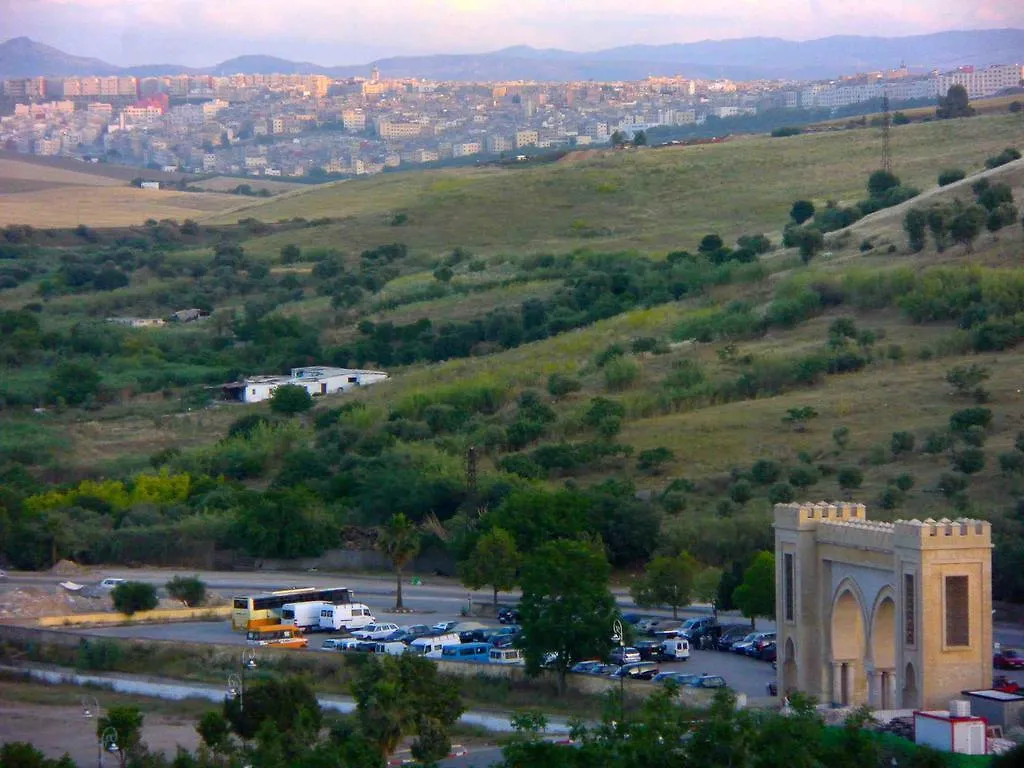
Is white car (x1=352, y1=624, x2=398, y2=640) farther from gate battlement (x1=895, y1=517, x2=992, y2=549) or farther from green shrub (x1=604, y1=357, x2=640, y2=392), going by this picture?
green shrub (x1=604, y1=357, x2=640, y2=392)

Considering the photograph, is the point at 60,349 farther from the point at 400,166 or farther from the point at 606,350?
the point at 400,166

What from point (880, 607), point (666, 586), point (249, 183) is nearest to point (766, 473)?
point (666, 586)

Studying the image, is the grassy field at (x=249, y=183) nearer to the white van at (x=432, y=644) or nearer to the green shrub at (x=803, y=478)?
the green shrub at (x=803, y=478)

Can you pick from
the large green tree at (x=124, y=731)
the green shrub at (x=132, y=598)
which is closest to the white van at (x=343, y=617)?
the green shrub at (x=132, y=598)

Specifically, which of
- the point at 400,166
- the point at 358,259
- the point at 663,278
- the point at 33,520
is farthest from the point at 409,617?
the point at 400,166

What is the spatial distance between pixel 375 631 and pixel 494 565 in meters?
3.43

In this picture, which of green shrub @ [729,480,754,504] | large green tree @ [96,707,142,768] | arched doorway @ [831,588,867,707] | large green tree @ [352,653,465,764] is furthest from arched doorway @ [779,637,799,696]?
green shrub @ [729,480,754,504]

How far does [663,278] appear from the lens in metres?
64.8

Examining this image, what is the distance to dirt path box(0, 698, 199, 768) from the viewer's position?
24.7 m

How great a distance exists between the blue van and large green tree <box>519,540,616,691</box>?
1081 mm

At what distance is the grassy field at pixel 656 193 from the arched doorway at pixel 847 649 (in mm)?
51574

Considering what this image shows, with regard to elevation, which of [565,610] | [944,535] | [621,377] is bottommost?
[565,610]

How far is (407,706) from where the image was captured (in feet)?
75.9

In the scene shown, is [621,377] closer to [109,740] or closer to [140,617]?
[140,617]
